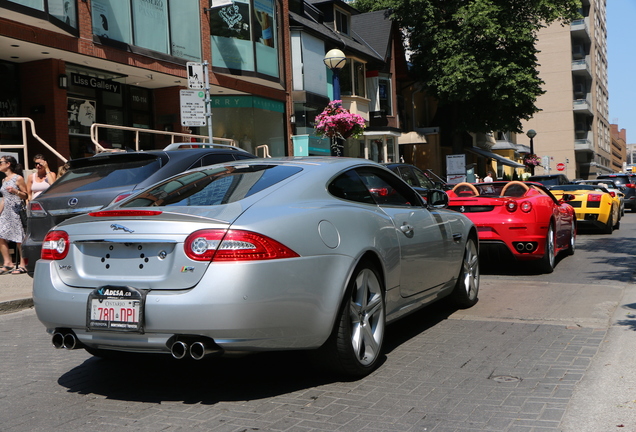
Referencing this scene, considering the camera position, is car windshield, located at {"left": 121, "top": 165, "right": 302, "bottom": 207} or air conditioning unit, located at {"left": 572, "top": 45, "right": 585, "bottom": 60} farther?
air conditioning unit, located at {"left": 572, "top": 45, "right": 585, "bottom": 60}

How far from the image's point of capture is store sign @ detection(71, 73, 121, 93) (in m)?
16.8

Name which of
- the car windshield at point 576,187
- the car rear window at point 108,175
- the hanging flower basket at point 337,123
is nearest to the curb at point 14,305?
the car rear window at point 108,175

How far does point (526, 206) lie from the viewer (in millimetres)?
9320

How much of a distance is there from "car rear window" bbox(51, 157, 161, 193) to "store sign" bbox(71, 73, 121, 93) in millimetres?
9509

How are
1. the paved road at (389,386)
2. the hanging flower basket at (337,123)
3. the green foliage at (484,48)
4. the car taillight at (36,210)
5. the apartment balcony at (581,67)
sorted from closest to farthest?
the paved road at (389,386), the car taillight at (36,210), the hanging flower basket at (337,123), the green foliage at (484,48), the apartment balcony at (581,67)

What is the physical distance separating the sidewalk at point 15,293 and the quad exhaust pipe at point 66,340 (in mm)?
4216

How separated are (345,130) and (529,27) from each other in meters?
20.4

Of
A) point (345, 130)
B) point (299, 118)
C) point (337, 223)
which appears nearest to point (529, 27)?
point (299, 118)

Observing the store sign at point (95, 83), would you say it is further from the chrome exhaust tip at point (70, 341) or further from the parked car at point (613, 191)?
the chrome exhaust tip at point (70, 341)

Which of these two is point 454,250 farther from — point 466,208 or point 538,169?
point 538,169

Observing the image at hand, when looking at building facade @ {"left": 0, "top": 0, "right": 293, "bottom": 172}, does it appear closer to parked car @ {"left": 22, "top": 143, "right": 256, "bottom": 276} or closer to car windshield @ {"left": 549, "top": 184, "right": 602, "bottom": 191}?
parked car @ {"left": 22, "top": 143, "right": 256, "bottom": 276}

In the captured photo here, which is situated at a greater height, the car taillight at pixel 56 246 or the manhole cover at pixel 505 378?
the car taillight at pixel 56 246

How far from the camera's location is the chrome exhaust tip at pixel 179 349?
149 inches

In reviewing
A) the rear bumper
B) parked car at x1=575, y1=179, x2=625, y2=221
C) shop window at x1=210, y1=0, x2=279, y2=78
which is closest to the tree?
parked car at x1=575, y1=179, x2=625, y2=221
